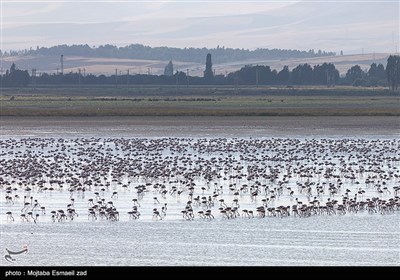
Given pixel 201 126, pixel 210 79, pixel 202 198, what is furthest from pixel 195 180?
pixel 210 79

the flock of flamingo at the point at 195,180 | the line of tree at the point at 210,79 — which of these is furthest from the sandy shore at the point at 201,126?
the line of tree at the point at 210,79

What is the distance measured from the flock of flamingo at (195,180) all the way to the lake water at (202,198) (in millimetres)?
65

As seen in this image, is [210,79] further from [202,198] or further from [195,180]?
[202,198]

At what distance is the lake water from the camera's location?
73.2 feet

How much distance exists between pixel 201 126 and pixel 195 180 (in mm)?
31953

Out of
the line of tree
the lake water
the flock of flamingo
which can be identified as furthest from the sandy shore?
the line of tree

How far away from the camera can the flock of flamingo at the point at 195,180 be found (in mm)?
27922

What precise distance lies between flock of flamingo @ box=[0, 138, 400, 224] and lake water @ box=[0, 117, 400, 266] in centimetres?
7

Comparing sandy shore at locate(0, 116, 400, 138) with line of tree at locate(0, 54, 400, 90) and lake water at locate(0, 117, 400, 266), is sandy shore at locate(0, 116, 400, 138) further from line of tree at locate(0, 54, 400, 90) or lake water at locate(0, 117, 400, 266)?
line of tree at locate(0, 54, 400, 90)

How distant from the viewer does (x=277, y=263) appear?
831 inches

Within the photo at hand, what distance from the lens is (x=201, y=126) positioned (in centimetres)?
6675

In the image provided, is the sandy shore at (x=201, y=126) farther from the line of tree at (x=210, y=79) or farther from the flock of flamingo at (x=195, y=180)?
the line of tree at (x=210, y=79)
